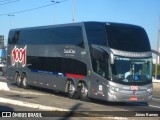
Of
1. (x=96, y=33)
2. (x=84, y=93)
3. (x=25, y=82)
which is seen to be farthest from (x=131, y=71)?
(x=25, y=82)

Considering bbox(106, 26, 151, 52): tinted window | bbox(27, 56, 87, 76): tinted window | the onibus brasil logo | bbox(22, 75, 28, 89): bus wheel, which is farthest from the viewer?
the onibus brasil logo

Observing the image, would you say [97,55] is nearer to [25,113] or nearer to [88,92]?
[88,92]

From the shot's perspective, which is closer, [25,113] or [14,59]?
[25,113]

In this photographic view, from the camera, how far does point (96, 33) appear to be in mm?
21219

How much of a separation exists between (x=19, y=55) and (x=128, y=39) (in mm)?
11194

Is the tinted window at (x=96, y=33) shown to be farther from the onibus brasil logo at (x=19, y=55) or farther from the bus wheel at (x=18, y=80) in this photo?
the bus wheel at (x=18, y=80)

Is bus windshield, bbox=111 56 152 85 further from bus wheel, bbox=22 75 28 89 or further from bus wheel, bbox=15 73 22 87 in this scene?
bus wheel, bbox=15 73 22 87

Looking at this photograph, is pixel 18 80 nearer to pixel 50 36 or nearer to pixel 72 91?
pixel 50 36

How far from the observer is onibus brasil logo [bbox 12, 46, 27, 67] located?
96.7 ft

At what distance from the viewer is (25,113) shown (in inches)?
582

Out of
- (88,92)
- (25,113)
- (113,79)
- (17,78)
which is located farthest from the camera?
(17,78)

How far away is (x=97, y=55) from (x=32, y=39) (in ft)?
28.0

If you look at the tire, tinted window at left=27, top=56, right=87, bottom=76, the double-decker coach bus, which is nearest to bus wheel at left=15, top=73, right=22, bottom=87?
the tire

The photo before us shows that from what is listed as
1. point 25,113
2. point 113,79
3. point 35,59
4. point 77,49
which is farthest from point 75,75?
point 25,113
